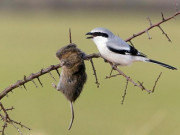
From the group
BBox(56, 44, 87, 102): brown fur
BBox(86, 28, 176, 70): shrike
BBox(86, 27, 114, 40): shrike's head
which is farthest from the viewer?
BBox(86, 28, 176, 70): shrike

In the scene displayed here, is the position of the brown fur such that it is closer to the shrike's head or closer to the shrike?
the shrike's head

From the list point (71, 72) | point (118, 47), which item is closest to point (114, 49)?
point (118, 47)

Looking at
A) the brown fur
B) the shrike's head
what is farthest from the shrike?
the brown fur

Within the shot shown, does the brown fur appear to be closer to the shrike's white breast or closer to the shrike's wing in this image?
the shrike's white breast

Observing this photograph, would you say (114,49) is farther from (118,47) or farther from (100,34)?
(100,34)

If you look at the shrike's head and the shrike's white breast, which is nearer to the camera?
the shrike's head

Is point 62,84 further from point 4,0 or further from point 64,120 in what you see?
point 4,0

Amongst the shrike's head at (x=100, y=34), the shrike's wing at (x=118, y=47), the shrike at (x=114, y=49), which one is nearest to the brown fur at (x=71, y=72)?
the shrike's head at (x=100, y=34)

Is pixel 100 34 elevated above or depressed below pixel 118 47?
above

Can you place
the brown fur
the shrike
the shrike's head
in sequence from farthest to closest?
the shrike < the shrike's head < the brown fur

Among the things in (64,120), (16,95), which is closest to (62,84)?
(64,120)

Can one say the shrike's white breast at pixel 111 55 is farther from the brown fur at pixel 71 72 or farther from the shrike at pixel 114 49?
the brown fur at pixel 71 72

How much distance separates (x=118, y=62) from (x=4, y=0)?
3216cm

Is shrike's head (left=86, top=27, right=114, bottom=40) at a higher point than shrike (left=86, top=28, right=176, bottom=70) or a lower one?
higher
